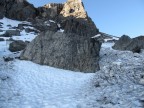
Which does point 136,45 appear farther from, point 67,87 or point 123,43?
point 67,87

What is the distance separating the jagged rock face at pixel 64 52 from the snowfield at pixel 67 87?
1.27 metres

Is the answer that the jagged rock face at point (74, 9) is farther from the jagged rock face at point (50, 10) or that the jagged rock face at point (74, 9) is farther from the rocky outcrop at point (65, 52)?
the rocky outcrop at point (65, 52)

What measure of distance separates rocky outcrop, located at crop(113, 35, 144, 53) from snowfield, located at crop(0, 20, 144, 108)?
37.7ft

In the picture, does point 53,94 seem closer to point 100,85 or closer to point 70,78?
point 100,85

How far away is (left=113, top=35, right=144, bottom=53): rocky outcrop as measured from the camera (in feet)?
Answer: 113

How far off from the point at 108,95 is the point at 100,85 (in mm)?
2553

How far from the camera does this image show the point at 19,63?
90.4ft

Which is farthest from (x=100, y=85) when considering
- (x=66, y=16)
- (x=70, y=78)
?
(x=66, y=16)

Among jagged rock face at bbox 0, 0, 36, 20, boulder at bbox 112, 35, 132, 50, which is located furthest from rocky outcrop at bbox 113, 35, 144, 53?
jagged rock face at bbox 0, 0, 36, 20

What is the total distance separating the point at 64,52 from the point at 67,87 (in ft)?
27.5

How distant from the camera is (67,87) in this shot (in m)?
20.2

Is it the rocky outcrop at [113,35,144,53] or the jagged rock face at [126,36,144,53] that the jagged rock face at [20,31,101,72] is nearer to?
the jagged rock face at [126,36,144,53]

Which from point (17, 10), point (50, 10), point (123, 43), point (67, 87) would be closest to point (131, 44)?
point (123, 43)

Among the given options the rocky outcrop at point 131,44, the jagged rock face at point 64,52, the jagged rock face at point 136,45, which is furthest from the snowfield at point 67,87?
the rocky outcrop at point 131,44
